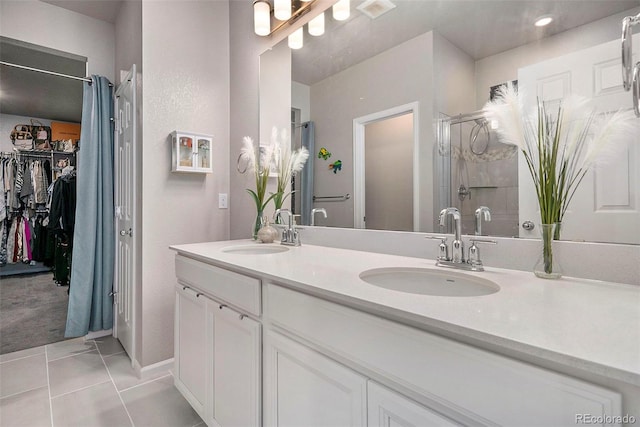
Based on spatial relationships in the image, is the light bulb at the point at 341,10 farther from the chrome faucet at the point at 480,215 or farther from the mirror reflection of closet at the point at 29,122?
the mirror reflection of closet at the point at 29,122

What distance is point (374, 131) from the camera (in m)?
1.51

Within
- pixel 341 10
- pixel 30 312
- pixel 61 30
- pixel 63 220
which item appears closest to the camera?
pixel 341 10

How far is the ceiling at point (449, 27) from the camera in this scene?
38.5 inches

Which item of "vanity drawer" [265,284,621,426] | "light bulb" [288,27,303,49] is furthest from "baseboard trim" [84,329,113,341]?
"light bulb" [288,27,303,49]

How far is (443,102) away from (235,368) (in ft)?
4.39

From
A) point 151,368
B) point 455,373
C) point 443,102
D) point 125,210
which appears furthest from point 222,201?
point 455,373

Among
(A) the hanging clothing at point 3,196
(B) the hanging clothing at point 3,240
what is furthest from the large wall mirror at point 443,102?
(B) the hanging clothing at point 3,240

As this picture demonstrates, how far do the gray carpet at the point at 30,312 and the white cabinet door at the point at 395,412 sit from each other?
2.94 m

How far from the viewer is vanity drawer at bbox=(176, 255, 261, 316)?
111cm

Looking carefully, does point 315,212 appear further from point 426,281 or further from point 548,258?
point 548,258

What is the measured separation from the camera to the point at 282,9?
6.15ft

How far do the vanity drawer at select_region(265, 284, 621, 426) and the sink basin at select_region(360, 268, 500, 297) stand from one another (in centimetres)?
26

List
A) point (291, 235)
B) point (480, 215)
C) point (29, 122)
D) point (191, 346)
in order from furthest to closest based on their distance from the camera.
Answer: point (29, 122), point (291, 235), point (191, 346), point (480, 215)

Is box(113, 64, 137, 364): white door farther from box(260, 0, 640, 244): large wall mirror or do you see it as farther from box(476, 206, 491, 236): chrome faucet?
box(476, 206, 491, 236): chrome faucet
